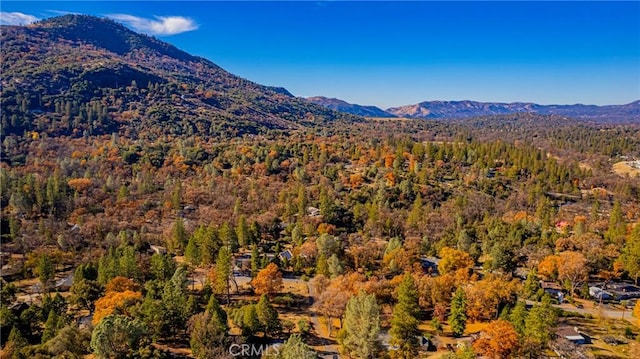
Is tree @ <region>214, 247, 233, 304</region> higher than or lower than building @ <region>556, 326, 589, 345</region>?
A: higher

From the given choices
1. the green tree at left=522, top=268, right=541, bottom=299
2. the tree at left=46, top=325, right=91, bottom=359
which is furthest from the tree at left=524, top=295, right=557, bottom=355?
the tree at left=46, top=325, right=91, bottom=359

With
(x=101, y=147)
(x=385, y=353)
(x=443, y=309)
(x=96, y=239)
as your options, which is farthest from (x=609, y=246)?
(x=101, y=147)

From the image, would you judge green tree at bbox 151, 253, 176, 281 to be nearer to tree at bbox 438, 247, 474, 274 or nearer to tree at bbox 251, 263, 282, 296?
tree at bbox 251, 263, 282, 296

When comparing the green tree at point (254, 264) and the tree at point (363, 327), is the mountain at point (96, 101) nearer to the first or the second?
the green tree at point (254, 264)

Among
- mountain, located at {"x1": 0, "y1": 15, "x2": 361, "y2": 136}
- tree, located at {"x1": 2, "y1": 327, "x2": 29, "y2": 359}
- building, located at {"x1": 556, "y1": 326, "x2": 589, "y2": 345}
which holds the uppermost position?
mountain, located at {"x1": 0, "y1": 15, "x2": 361, "y2": 136}

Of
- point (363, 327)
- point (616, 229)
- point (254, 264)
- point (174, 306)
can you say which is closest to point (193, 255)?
point (254, 264)

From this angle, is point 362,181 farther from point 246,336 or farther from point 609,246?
point 246,336
